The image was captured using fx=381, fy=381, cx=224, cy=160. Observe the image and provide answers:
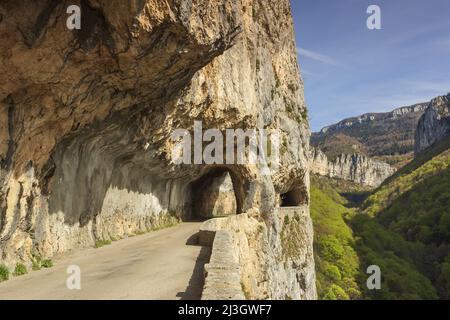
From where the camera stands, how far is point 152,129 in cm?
1741

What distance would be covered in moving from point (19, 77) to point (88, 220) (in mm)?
8038

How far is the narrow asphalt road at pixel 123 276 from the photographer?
8680 millimetres

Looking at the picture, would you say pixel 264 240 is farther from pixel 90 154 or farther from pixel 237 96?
pixel 90 154

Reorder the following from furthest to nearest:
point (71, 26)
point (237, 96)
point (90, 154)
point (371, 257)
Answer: point (371, 257)
point (237, 96)
point (90, 154)
point (71, 26)

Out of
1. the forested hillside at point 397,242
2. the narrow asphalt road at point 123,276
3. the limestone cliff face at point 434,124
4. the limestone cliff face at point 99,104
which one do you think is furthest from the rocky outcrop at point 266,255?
the limestone cliff face at point 434,124

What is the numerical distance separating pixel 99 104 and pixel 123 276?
5.94 metres

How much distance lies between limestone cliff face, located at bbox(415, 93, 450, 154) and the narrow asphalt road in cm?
16881

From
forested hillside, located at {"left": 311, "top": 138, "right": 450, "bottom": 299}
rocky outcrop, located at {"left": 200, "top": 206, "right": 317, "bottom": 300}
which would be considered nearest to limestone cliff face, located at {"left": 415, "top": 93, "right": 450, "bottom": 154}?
forested hillside, located at {"left": 311, "top": 138, "right": 450, "bottom": 299}

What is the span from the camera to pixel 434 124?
17288 centimetres

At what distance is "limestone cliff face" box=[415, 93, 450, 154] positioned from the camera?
161500 millimetres

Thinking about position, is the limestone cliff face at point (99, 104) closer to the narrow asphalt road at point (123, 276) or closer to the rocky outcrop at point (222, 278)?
the narrow asphalt road at point (123, 276)

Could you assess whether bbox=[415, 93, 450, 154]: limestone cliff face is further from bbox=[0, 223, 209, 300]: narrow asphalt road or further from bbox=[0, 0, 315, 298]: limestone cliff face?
bbox=[0, 223, 209, 300]: narrow asphalt road

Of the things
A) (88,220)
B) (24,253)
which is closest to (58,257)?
(24,253)

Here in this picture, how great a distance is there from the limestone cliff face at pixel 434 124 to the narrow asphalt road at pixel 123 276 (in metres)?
169
